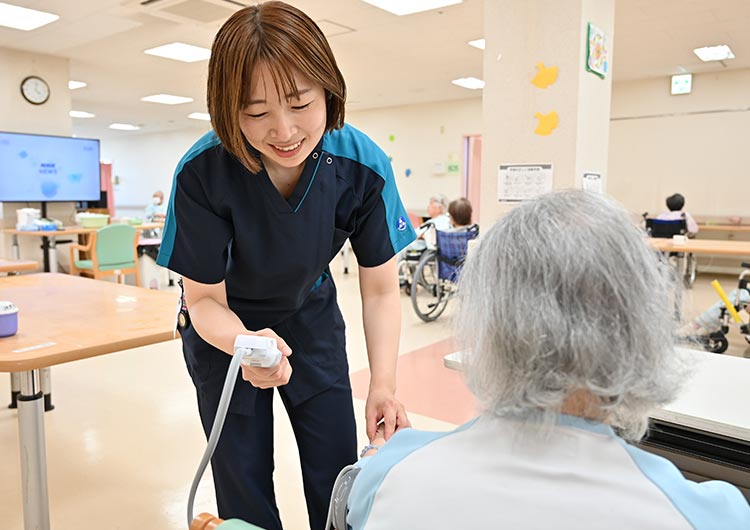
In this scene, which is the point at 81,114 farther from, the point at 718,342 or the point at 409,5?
the point at 718,342

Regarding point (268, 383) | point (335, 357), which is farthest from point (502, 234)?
point (335, 357)

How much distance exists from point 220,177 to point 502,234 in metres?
0.58

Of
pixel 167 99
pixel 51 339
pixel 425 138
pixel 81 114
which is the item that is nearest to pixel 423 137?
pixel 425 138

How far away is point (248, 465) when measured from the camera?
46.4 inches

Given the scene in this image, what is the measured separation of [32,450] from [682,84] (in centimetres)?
855

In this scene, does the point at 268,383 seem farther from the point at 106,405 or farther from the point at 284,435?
the point at 106,405

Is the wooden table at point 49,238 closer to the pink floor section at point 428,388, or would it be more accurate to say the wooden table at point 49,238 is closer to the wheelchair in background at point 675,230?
the pink floor section at point 428,388

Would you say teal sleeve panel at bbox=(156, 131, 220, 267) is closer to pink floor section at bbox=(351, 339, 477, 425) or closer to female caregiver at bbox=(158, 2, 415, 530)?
female caregiver at bbox=(158, 2, 415, 530)

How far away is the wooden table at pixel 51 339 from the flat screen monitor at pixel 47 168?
481 cm

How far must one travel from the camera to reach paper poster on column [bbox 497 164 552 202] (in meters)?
2.97

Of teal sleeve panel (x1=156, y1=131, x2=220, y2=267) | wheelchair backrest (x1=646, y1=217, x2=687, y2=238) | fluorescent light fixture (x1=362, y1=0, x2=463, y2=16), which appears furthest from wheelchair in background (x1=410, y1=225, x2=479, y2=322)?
teal sleeve panel (x1=156, y1=131, x2=220, y2=267)

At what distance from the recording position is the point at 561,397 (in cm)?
60

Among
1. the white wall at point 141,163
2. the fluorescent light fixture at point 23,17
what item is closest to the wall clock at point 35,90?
the fluorescent light fixture at point 23,17

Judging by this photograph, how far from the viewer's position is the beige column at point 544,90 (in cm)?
283
